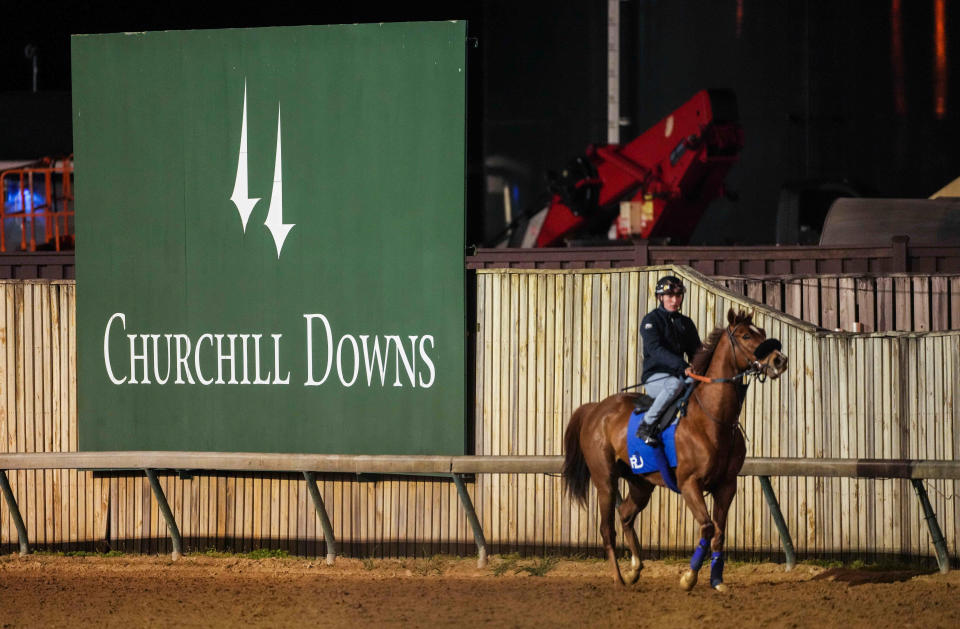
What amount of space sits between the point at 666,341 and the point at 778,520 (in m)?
1.85

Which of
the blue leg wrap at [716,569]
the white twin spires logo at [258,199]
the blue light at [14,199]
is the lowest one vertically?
the blue leg wrap at [716,569]

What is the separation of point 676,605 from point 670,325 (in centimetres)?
201

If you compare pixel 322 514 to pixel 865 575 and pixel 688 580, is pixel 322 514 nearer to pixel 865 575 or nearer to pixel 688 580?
pixel 688 580

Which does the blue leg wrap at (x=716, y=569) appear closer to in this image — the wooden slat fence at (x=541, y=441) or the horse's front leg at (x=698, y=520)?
the horse's front leg at (x=698, y=520)

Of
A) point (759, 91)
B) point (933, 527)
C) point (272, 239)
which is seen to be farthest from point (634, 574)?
point (759, 91)

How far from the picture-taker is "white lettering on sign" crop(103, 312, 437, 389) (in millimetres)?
10578

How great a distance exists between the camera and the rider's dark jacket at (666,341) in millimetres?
8742

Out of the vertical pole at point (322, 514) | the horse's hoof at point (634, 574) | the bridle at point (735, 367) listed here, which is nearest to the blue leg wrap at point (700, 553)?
the horse's hoof at point (634, 574)

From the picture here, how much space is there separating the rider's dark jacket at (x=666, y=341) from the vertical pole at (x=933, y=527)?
6.75 ft

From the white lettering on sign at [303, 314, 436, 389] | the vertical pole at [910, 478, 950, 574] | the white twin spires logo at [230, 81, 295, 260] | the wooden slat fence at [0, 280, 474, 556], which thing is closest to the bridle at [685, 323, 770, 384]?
the vertical pole at [910, 478, 950, 574]

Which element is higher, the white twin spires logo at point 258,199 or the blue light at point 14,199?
the blue light at point 14,199

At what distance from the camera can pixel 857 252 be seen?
35.5 ft

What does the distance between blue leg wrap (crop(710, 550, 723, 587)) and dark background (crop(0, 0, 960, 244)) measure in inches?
482

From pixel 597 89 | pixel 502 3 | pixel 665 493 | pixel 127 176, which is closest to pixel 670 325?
pixel 665 493
